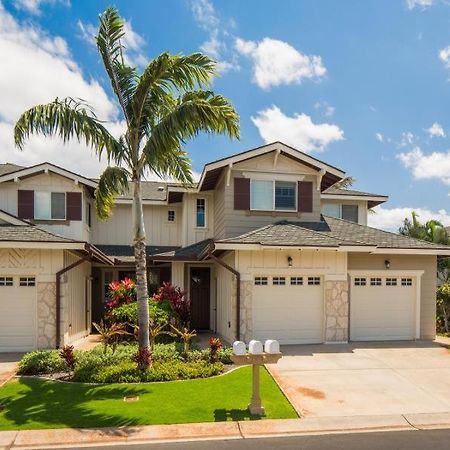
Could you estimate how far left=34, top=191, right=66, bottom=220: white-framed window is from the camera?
1738 centimetres

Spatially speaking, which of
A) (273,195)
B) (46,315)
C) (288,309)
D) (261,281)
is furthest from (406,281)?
(46,315)

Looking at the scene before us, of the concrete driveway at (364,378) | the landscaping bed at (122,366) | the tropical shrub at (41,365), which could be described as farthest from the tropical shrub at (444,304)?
the tropical shrub at (41,365)

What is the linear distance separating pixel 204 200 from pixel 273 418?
1266 cm

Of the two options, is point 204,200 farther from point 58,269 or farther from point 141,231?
point 141,231

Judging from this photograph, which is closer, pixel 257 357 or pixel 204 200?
pixel 257 357

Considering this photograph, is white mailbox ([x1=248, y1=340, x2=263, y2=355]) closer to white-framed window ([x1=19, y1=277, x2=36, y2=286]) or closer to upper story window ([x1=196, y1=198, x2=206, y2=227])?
white-framed window ([x1=19, y1=277, x2=36, y2=286])

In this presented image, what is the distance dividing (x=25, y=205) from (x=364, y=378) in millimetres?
14637

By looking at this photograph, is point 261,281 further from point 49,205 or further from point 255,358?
point 49,205

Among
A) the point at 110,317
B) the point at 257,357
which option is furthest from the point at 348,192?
the point at 257,357

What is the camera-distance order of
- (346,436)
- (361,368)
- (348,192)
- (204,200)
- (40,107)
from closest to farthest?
(346,436)
(40,107)
(361,368)
(204,200)
(348,192)

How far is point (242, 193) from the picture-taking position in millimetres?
16000

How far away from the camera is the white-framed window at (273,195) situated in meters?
16.2

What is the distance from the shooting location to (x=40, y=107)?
9883mm

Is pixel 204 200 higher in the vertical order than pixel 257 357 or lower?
higher
